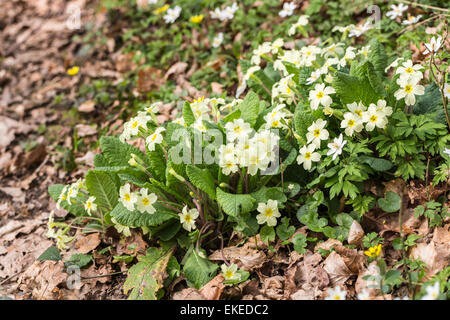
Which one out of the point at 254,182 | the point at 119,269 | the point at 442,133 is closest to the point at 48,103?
the point at 119,269

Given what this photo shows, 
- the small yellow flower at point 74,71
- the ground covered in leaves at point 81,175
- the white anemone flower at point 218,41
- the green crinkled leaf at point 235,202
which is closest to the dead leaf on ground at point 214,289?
the ground covered in leaves at point 81,175

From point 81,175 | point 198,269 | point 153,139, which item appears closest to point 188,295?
point 198,269

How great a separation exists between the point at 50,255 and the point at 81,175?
0.90 metres

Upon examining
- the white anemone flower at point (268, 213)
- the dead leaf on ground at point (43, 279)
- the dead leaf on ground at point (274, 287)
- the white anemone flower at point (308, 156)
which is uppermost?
the white anemone flower at point (308, 156)

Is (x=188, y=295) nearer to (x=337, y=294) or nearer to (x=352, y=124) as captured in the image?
(x=337, y=294)

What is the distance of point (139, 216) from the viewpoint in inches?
96.8

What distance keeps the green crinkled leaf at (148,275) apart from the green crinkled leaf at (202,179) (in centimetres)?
45

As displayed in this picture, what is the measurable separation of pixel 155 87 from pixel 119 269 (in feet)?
6.44

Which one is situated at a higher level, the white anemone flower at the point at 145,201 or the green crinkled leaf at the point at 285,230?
the white anemone flower at the point at 145,201

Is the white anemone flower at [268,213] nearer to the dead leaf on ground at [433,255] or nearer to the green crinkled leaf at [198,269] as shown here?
the green crinkled leaf at [198,269]

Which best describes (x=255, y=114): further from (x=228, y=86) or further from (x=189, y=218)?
(x=228, y=86)

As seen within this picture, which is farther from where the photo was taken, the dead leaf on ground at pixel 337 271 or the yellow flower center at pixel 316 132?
the yellow flower center at pixel 316 132

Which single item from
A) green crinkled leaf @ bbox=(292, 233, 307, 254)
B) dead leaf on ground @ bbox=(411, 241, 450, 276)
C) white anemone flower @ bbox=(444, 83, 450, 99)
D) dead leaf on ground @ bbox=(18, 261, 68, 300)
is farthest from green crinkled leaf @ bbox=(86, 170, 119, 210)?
white anemone flower @ bbox=(444, 83, 450, 99)

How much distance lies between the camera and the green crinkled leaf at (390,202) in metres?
2.36
